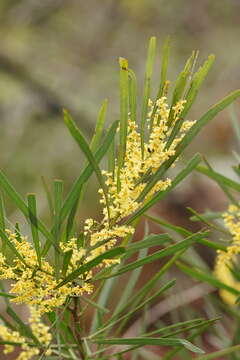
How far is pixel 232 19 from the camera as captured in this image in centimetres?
365

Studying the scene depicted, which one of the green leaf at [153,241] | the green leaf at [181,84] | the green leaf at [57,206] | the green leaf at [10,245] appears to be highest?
the green leaf at [181,84]

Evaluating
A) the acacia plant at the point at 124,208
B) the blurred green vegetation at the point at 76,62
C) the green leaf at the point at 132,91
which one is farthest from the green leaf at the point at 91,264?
the blurred green vegetation at the point at 76,62

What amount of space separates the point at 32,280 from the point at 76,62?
10.5ft

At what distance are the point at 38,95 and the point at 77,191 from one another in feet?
7.12

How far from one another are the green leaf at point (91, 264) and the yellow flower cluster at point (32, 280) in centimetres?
2

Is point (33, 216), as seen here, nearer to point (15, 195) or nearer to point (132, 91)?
point (15, 195)

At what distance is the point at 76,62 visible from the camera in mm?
3506

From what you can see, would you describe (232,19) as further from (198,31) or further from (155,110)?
(155,110)

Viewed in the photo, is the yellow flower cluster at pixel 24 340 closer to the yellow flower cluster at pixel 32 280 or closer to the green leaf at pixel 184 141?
the yellow flower cluster at pixel 32 280

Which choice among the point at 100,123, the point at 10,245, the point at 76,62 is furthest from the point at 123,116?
the point at 76,62

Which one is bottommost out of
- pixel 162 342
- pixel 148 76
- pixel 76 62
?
pixel 162 342

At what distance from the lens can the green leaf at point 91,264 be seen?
365 mm

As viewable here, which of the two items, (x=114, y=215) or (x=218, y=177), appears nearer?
(x=114, y=215)

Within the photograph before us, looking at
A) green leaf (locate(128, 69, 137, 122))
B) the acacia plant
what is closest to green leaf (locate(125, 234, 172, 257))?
the acacia plant
